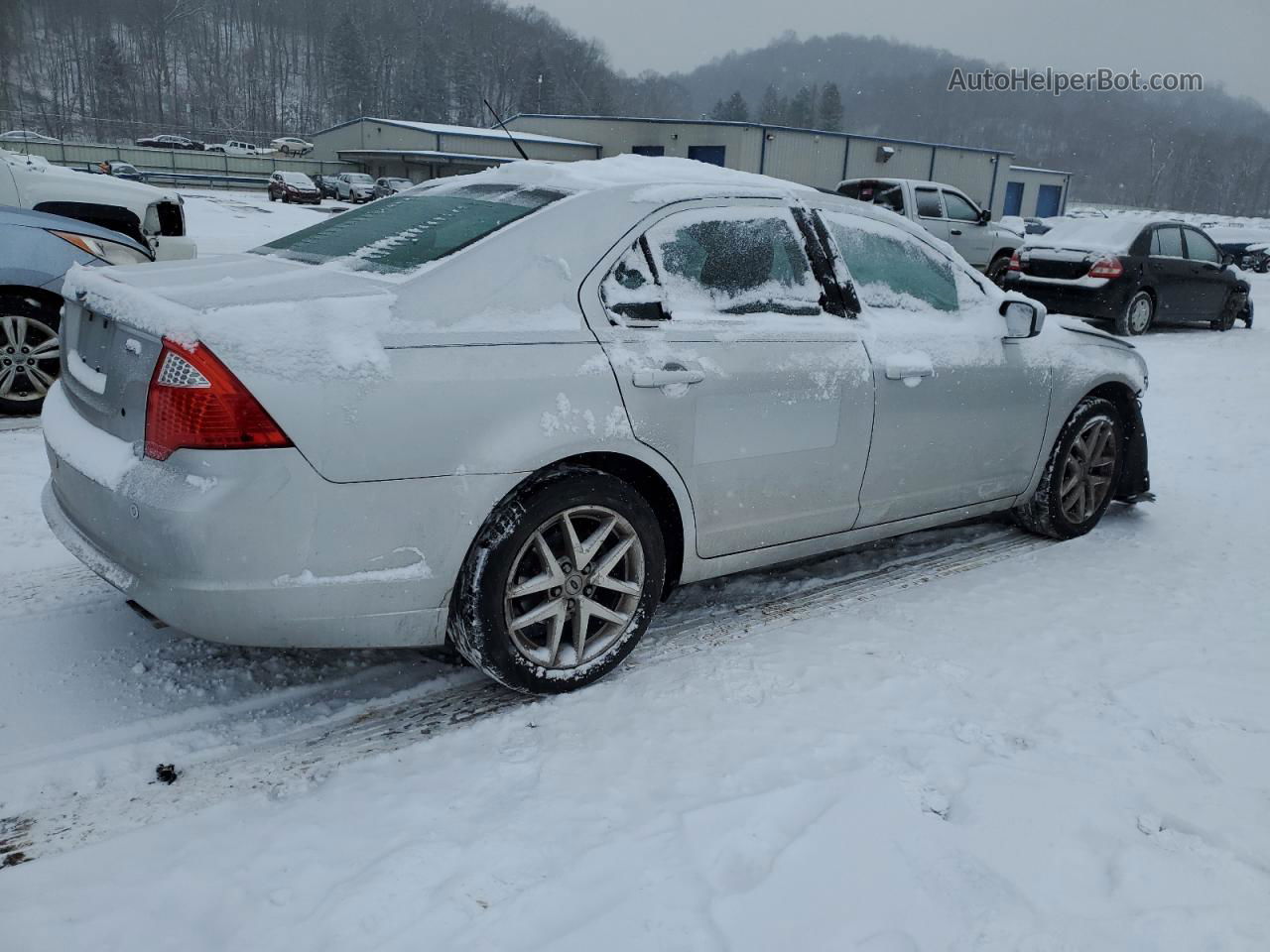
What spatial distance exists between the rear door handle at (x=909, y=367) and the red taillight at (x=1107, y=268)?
386 inches

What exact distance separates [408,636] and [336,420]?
0.69 m

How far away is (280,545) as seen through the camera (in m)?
2.50

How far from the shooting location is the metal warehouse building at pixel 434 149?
52.3 meters

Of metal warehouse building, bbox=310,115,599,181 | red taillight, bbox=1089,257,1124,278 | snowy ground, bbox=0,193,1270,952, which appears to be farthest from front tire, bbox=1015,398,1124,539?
metal warehouse building, bbox=310,115,599,181

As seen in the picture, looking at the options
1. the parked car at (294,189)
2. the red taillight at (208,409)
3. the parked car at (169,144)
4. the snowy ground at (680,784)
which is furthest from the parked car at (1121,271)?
the parked car at (169,144)

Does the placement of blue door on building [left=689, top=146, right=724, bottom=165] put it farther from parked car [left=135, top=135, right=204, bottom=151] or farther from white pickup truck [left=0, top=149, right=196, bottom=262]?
parked car [left=135, top=135, right=204, bottom=151]

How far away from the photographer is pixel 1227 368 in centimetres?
1052

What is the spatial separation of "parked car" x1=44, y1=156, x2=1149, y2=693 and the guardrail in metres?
49.6

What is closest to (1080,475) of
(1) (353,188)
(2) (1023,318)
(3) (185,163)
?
(2) (1023,318)

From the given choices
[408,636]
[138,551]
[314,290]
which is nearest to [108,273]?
[314,290]

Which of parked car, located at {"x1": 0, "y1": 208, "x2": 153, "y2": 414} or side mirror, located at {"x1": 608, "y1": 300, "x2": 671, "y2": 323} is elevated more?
side mirror, located at {"x1": 608, "y1": 300, "x2": 671, "y2": 323}

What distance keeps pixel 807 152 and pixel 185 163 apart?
34.1 meters

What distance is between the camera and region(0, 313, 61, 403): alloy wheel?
220 inches

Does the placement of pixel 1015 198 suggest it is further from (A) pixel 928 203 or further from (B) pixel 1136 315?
(B) pixel 1136 315
